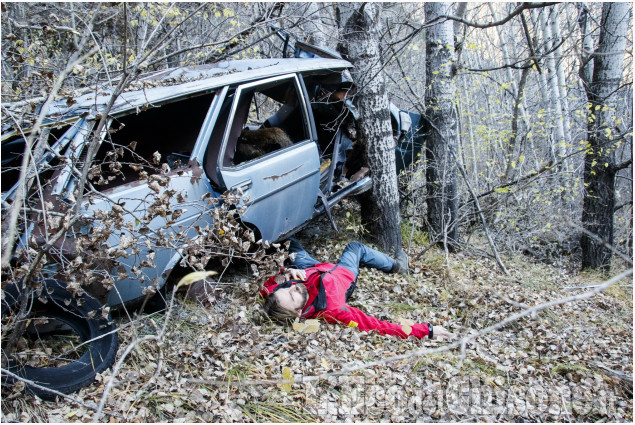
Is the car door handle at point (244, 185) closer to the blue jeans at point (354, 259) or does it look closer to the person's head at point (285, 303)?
the person's head at point (285, 303)

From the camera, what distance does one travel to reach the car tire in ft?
8.41

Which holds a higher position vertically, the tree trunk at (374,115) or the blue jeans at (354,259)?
the tree trunk at (374,115)

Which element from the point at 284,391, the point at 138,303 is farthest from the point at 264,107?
the point at 284,391

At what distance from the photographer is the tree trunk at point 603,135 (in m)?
5.61

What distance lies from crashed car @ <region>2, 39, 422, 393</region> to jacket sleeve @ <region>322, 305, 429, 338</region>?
0.89 m

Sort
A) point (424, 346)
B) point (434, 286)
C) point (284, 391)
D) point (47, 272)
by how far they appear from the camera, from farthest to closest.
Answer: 1. point (434, 286)
2. point (424, 346)
3. point (284, 391)
4. point (47, 272)

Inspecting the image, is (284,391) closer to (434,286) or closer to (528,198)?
(434,286)

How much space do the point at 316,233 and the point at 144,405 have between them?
3.18 metres

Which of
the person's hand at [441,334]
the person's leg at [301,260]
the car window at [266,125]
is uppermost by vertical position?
the car window at [266,125]

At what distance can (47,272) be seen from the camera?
2703 mm

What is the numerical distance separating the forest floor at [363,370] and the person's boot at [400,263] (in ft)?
1.55

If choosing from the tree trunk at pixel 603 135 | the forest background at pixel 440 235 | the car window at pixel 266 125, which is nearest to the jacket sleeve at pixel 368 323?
the forest background at pixel 440 235

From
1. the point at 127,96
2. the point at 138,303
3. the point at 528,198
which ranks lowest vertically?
the point at 528,198

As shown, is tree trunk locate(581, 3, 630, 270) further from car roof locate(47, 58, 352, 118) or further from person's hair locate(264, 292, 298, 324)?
person's hair locate(264, 292, 298, 324)
